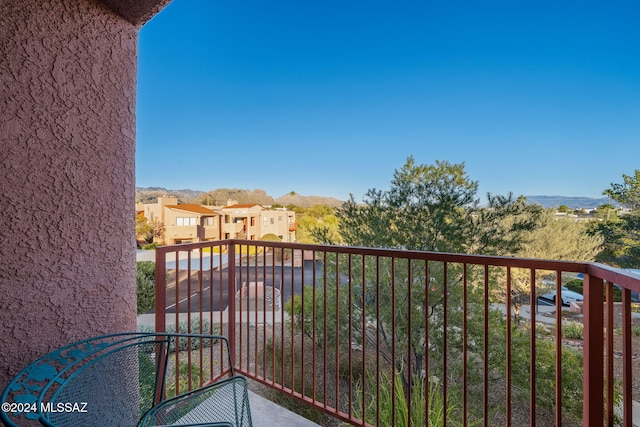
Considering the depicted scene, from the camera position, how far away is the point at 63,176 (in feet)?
3.73

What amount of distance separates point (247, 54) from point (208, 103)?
5161mm

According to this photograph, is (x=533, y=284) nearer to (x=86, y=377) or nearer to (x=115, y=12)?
(x=86, y=377)

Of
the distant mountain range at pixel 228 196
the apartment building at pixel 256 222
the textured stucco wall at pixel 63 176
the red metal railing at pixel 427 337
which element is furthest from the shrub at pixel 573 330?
the distant mountain range at pixel 228 196

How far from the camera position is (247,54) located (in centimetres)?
1078

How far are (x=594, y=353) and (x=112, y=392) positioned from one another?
186 centimetres

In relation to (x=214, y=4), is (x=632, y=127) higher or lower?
lower

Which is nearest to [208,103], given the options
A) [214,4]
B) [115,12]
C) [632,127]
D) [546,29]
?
[214,4]

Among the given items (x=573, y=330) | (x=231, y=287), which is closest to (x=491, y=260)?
(x=231, y=287)

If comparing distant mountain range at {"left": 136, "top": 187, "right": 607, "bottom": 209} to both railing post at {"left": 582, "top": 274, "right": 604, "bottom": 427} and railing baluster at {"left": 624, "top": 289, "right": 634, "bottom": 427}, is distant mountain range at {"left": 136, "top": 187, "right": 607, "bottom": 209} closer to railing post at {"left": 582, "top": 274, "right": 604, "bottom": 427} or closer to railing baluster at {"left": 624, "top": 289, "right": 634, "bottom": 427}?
railing post at {"left": 582, "top": 274, "right": 604, "bottom": 427}

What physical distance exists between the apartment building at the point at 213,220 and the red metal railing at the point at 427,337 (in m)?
5.15

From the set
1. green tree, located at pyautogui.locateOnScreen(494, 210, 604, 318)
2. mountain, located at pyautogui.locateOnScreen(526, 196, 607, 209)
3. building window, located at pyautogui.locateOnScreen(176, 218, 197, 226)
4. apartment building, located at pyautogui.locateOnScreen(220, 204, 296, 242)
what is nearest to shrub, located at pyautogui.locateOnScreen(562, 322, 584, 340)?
green tree, located at pyautogui.locateOnScreen(494, 210, 604, 318)

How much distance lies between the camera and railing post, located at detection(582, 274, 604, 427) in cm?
117

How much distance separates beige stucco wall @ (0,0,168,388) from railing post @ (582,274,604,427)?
6.49ft

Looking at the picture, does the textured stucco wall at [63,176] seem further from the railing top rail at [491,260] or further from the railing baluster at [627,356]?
the railing baluster at [627,356]
